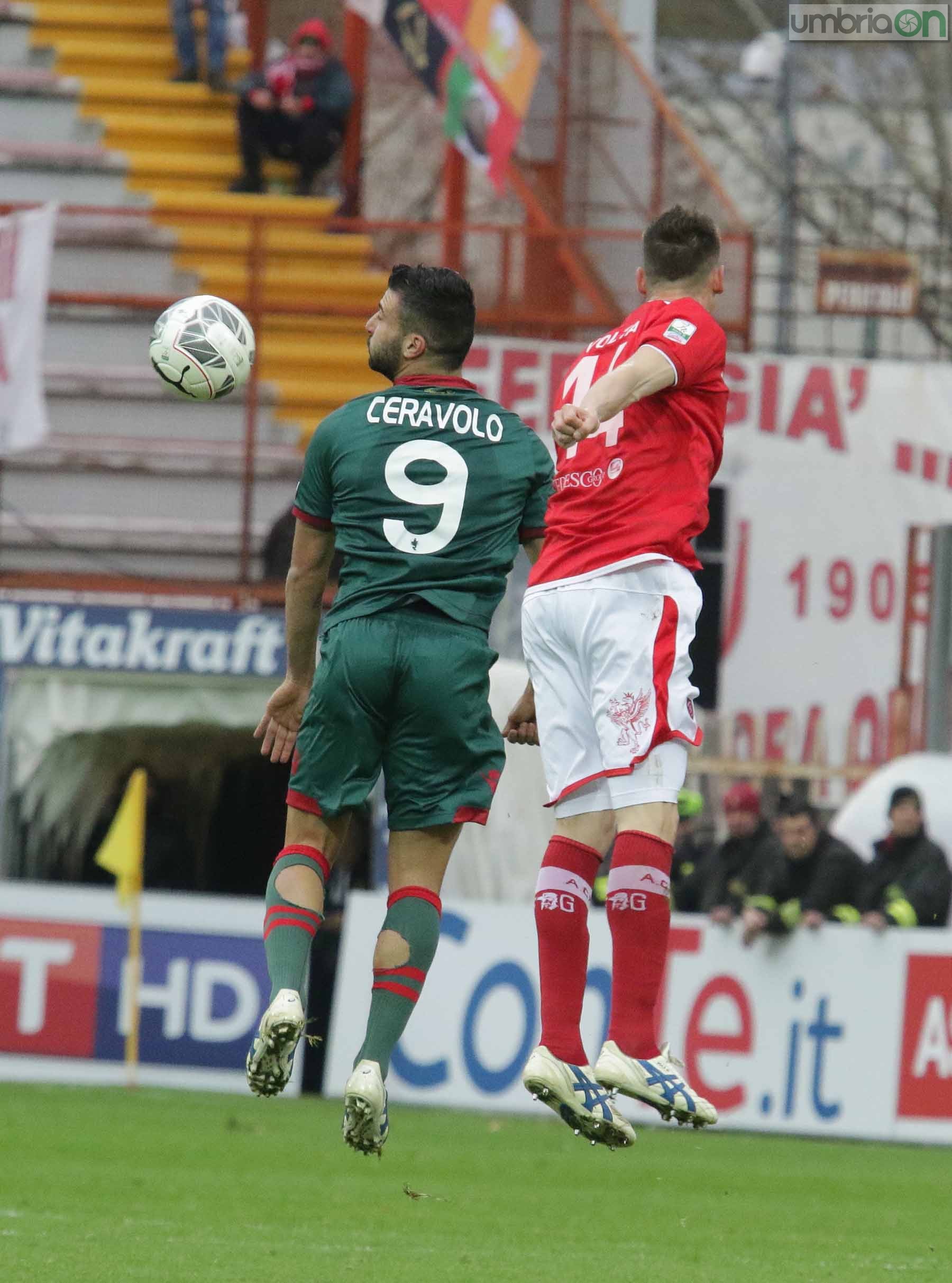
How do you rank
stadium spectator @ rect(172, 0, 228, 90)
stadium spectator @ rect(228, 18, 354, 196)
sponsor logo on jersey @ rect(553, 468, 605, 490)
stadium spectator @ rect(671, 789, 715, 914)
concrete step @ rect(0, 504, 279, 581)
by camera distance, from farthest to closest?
stadium spectator @ rect(172, 0, 228, 90)
stadium spectator @ rect(228, 18, 354, 196)
concrete step @ rect(0, 504, 279, 581)
stadium spectator @ rect(671, 789, 715, 914)
sponsor logo on jersey @ rect(553, 468, 605, 490)

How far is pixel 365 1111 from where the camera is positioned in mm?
6895

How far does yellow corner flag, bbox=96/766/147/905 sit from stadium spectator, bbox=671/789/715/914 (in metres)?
2.97

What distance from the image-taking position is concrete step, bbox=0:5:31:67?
20.0 m

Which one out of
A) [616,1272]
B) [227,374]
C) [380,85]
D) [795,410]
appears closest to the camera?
[227,374]

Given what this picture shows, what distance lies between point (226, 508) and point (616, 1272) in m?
Result: 9.75

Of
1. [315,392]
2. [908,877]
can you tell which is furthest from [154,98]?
[908,877]

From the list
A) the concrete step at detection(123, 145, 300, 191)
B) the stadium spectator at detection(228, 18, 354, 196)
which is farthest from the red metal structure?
the concrete step at detection(123, 145, 300, 191)

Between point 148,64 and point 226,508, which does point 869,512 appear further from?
point 148,64

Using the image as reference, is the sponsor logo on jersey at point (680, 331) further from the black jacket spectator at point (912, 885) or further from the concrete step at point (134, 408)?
the concrete step at point (134, 408)

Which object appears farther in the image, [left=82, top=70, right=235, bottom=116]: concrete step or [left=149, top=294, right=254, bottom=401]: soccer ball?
[left=82, top=70, right=235, bottom=116]: concrete step

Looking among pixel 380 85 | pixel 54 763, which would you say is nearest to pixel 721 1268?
pixel 54 763

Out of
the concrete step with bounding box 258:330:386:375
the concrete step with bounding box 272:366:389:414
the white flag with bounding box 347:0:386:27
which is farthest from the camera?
the concrete step with bounding box 258:330:386:375

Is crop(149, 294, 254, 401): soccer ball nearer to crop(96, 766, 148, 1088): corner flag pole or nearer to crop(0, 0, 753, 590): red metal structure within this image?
crop(96, 766, 148, 1088): corner flag pole

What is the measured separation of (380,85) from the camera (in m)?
19.4
